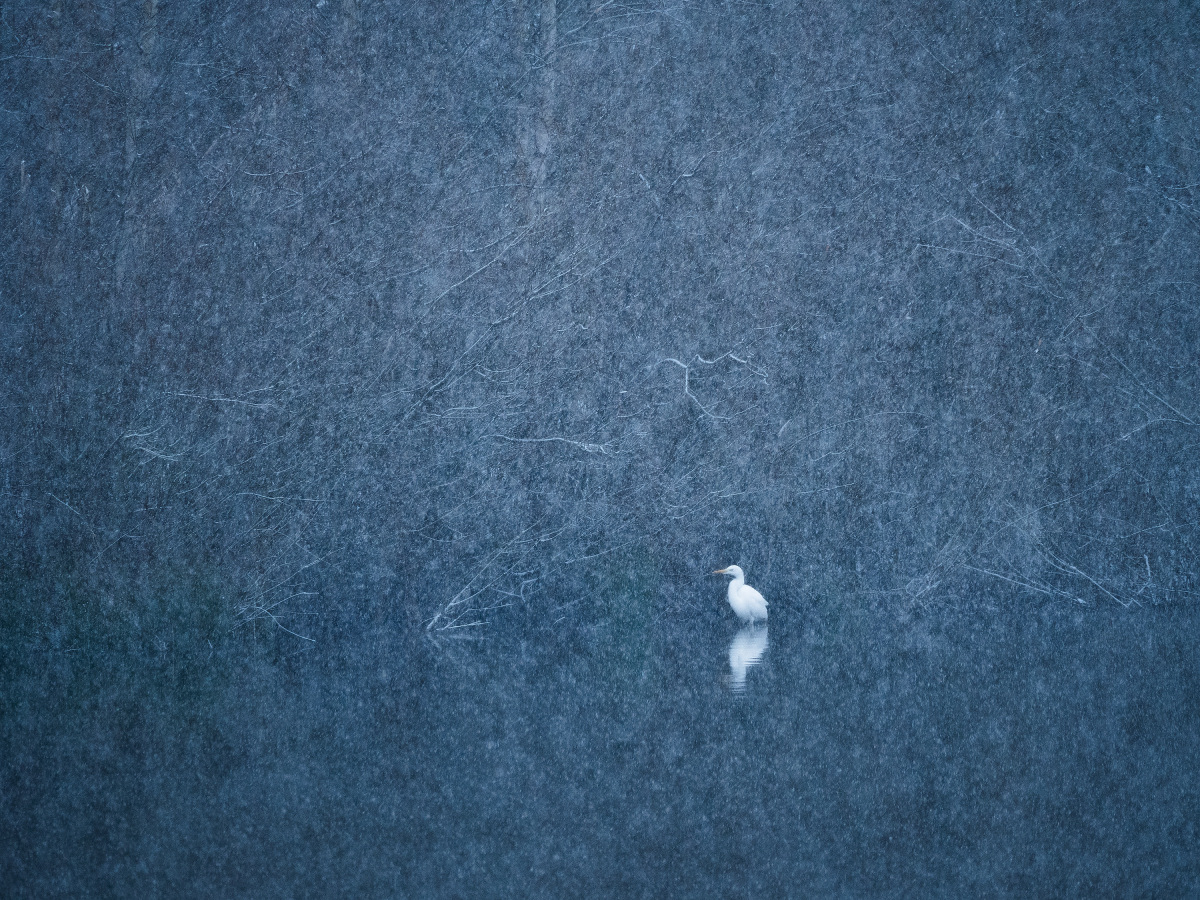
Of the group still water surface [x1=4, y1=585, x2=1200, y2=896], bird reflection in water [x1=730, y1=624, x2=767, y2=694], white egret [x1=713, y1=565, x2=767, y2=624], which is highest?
white egret [x1=713, y1=565, x2=767, y2=624]

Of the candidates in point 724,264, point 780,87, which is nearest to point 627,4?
point 780,87

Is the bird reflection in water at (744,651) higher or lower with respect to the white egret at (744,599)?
lower

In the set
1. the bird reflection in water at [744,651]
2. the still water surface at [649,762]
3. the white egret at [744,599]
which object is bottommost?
the still water surface at [649,762]

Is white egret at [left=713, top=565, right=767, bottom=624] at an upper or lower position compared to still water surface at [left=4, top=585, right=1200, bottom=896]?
upper

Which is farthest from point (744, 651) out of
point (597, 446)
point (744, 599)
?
point (597, 446)

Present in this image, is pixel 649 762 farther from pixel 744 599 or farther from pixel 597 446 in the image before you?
pixel 597 446
